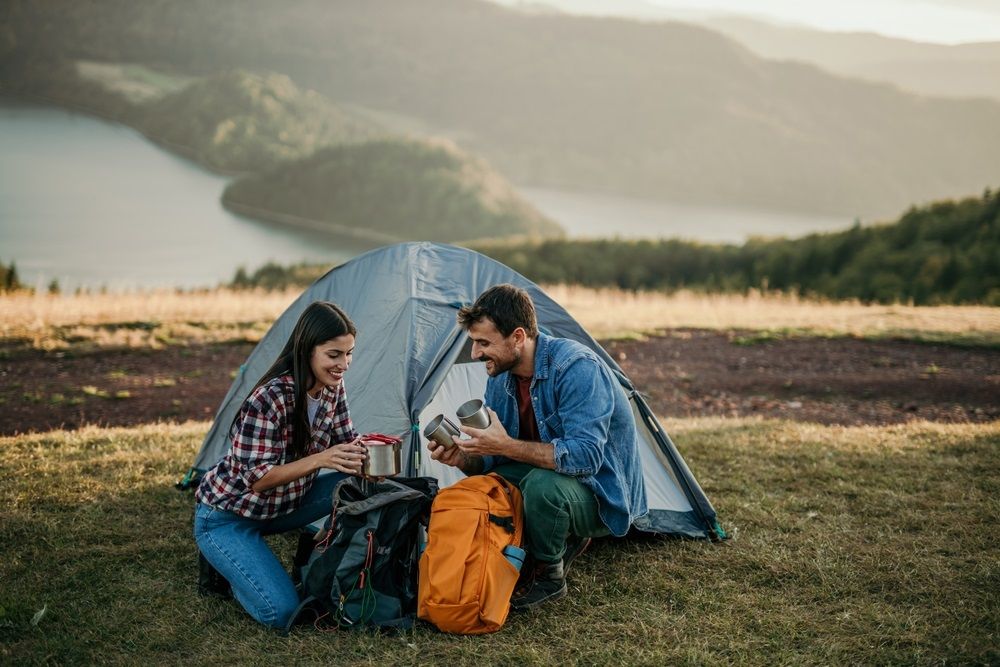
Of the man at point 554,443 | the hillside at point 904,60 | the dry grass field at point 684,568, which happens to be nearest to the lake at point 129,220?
the dry grass field at point 684,568

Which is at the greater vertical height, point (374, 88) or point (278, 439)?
point (374, 88)

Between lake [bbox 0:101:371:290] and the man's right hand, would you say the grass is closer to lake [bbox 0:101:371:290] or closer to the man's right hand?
the man's right hand

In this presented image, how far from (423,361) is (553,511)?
1698 mm

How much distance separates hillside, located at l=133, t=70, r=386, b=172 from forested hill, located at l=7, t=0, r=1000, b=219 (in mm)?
14102

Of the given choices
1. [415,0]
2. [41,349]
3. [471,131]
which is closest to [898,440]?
[41,349]

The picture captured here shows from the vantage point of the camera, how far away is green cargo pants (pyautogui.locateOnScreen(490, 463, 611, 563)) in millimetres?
4016

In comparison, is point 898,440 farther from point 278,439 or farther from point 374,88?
point 374,88

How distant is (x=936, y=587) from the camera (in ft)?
14.4

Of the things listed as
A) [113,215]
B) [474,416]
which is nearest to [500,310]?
[474,416]

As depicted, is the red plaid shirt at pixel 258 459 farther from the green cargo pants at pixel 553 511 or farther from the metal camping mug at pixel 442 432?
the green cargo pants at pixel 553 511

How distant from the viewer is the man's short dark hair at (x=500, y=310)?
13.4 ft

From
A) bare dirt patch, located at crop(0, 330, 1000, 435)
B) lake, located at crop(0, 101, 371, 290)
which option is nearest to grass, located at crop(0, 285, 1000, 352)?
bare dirt patch, located at crop(0, 330, 1000, 435)

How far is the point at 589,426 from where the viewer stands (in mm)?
4039

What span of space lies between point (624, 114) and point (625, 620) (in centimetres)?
14513
